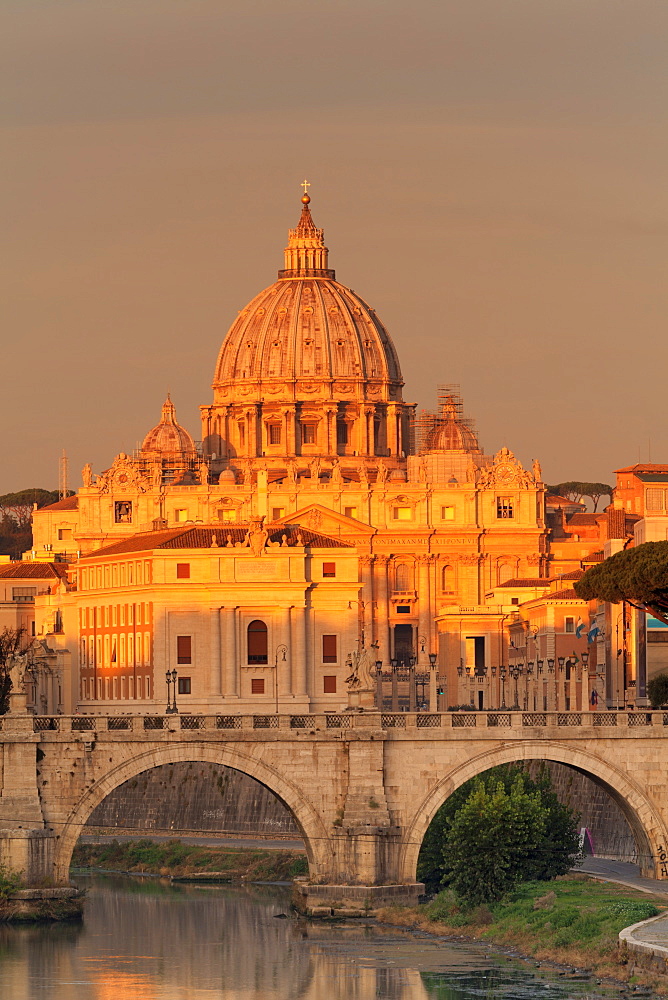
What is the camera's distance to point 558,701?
103 metres

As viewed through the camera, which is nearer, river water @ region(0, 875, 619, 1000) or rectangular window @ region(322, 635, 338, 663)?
river water @ region(0, 875, 619, 1000)

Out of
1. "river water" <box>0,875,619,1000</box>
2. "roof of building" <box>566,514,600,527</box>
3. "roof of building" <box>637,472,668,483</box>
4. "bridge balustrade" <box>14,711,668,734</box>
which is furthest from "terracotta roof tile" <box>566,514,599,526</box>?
"bridge balustrade" <box>14,711,668,734</box>

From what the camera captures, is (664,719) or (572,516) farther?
(572,516)

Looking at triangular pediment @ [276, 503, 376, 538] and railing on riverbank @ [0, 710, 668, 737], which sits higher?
triangular pediment @ [276, 503, 376, 538]

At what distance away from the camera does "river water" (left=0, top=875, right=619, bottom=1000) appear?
59562 mm

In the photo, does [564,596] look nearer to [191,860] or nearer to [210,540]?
[210,540]

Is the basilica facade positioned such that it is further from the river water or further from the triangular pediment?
the river water

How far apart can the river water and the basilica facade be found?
29150mm

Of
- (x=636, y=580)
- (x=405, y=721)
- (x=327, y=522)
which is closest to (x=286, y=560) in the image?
(x=327, y=522)

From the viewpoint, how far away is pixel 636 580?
7494cm

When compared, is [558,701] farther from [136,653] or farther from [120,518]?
[120,518]

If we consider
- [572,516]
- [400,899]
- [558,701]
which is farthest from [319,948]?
[572,516]

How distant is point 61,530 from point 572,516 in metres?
35.0

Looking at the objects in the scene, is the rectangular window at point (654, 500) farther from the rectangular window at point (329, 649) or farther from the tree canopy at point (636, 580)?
the rectangular window at point (329, 649)
